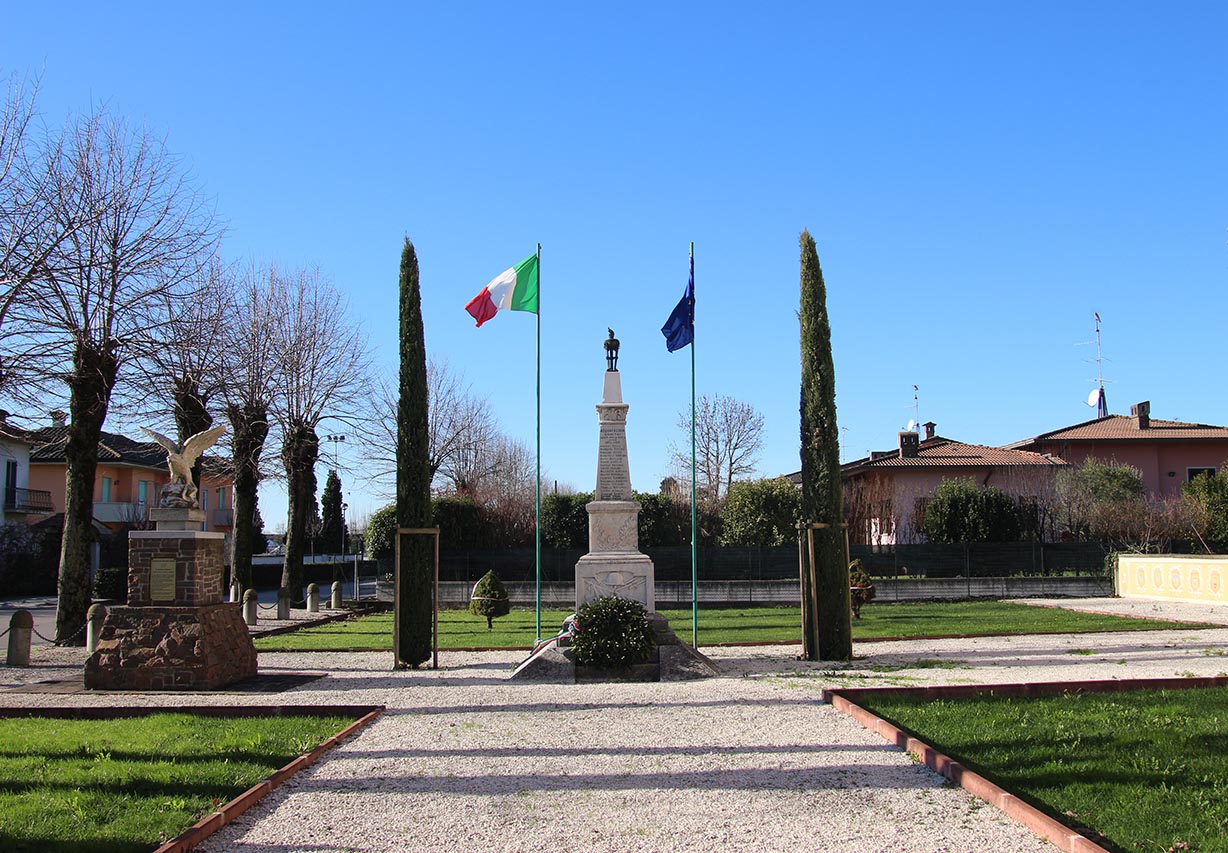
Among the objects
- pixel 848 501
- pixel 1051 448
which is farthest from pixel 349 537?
pixel 1051 448

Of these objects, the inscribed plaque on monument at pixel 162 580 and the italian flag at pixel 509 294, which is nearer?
the inscribed plaque on monument at pixel 162 580

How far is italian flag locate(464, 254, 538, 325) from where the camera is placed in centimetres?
1664

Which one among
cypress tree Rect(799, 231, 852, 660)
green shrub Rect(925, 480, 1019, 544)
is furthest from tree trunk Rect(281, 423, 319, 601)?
green shrub Rect(925, 480, 1019, 544)

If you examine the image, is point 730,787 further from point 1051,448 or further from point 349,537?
point 349,537

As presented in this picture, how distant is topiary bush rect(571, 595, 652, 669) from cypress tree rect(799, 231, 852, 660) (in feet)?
10.1

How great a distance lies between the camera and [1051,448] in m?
51.3

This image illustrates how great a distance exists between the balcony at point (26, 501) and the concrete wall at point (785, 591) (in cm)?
2455

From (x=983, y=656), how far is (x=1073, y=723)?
6.93m

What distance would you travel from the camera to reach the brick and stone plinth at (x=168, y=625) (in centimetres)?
1271

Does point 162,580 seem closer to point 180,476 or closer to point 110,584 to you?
point 180,476

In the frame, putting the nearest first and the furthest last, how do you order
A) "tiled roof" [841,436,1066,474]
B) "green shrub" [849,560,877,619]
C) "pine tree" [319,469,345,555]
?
1. "green shrub" [849,560,877,619]
2. "tiled roof" [841,436,1066,474]
3. "pine tree" [319,469,345,555]

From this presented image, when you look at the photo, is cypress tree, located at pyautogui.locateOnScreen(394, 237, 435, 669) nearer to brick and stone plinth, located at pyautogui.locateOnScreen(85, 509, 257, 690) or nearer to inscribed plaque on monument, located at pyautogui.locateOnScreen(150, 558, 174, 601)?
brick and stone plinth, located at pyautogui.locateOnScreen(85, 509, 257, 690)

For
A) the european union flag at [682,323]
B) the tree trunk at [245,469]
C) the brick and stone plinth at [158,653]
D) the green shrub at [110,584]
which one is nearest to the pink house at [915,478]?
the tree trunk at [245,469]

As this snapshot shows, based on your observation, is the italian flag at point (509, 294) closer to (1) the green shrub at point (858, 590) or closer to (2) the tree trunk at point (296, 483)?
(1) the green shrub at point (858, 590)
